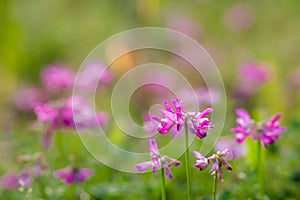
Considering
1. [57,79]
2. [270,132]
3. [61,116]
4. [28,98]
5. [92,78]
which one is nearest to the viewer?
[270,132]

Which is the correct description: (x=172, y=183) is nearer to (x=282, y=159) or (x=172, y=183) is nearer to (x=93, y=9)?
(x=282, y=159)

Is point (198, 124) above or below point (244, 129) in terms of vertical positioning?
below

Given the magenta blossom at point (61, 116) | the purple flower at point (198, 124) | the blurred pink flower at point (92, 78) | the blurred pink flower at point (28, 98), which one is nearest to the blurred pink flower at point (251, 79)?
the blurred pink flower at point (92, 78)

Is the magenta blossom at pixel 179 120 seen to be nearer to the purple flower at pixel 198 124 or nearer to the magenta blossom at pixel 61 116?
the purple flower at pixel 198 124

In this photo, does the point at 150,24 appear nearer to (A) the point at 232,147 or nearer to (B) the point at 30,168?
(A) the point at 232,147

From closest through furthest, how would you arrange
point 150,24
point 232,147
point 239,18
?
point 232,147 → point 150,24 → point 239,18

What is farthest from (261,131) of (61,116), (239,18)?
(239,18)

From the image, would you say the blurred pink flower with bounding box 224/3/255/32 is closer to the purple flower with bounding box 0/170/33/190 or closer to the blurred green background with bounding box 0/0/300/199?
the blurred green background with bounding box 0/0/300/199
